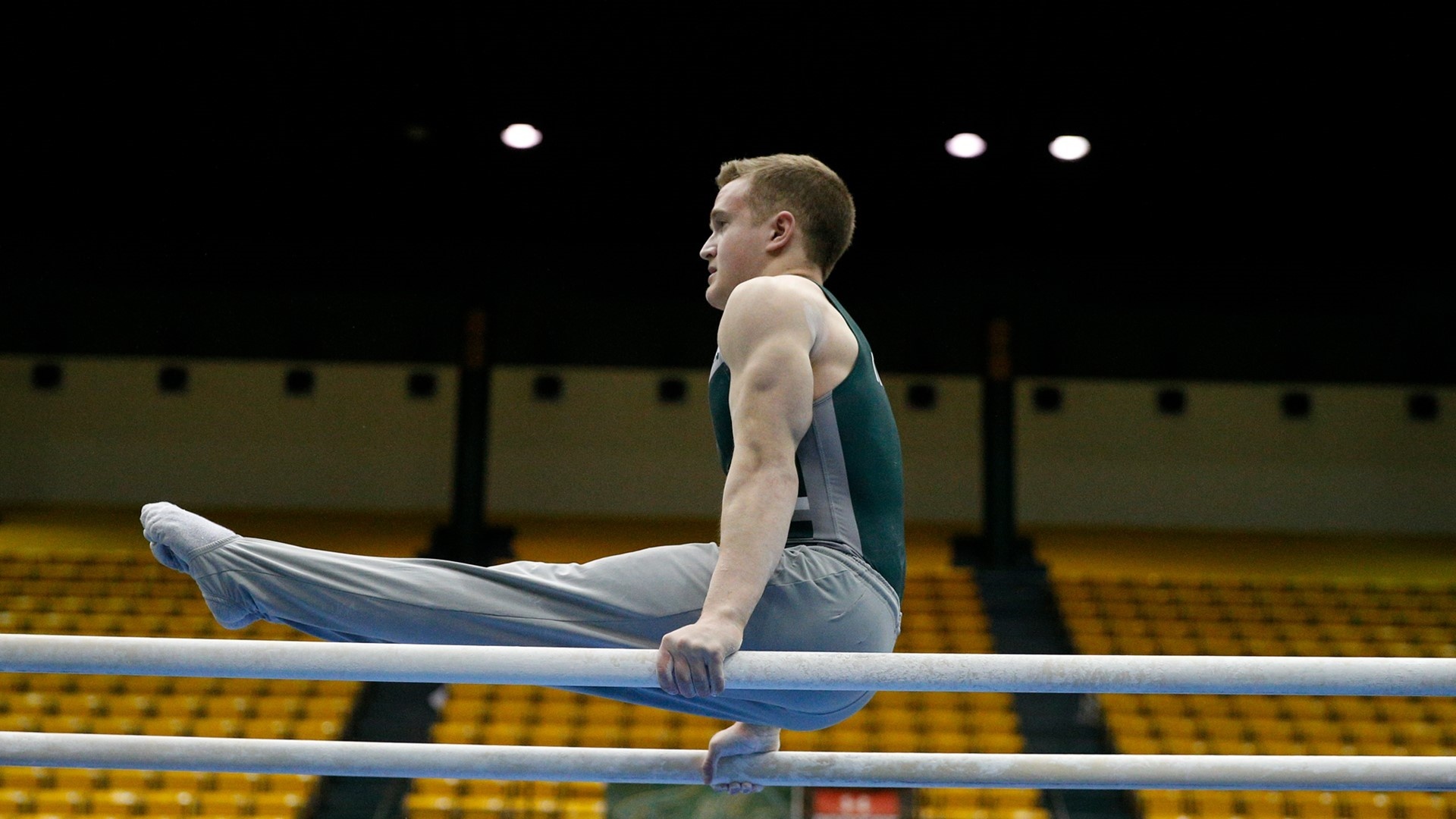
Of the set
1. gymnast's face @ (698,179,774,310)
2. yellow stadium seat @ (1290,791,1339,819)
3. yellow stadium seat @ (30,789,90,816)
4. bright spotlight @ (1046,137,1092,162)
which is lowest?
yellow stadium seat @ (30,789,90,816)

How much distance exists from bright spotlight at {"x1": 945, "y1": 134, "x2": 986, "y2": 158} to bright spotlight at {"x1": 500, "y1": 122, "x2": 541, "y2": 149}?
11.7 ft

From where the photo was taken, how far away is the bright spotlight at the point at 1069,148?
35.6 ft

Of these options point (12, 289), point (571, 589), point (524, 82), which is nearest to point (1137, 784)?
point (571, 589)

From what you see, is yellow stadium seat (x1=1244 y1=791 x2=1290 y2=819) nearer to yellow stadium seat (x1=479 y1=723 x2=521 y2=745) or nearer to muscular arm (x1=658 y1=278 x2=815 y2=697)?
yellow stadium seat (x1=479 y1=723 x2=521 y2=745)

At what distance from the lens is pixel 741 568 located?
6.33ft

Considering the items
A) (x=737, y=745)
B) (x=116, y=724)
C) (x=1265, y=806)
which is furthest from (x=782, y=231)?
(x=116, y=724)

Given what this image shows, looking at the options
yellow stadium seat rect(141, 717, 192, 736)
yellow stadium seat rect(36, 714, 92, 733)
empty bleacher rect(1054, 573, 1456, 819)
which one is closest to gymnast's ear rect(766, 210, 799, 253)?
empty bleacher rect(1054, 573, 1456, 819)

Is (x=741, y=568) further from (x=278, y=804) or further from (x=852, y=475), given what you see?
(x=278, y=804)

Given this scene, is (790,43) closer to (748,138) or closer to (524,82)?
(748,138)

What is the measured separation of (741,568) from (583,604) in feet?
1.08

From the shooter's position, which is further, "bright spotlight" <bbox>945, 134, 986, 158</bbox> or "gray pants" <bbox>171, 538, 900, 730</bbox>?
"bright spotlight" <bbox>945, 134, 986, 158</bbox>

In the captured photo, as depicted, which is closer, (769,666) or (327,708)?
(769,666)

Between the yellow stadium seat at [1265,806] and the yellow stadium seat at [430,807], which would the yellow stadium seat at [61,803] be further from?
the yellow stadium seat at [1265,806]

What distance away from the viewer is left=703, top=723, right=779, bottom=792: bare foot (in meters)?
2.36
